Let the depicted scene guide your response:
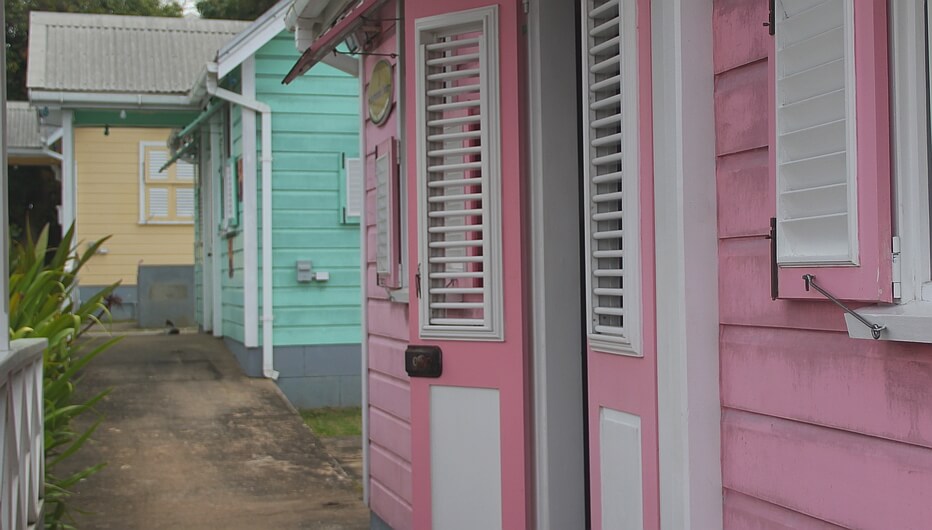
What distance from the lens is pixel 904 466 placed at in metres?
1.97

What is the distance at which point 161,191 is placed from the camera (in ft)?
67.3

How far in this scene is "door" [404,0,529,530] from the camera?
369 centimetres

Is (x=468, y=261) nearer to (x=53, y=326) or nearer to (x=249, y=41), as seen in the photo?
(x=53, y=326)

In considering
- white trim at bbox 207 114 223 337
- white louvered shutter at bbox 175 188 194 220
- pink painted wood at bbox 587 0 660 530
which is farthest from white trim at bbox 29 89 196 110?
pink painted wood at bbox 587 0 660 530

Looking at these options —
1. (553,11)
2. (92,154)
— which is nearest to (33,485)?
(553,11)

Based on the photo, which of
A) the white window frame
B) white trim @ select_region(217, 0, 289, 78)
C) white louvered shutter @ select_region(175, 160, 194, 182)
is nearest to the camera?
the white window frame

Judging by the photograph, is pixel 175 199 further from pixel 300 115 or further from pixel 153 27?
pixel 300 115

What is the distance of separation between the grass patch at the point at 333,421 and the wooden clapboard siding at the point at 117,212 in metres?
10.2

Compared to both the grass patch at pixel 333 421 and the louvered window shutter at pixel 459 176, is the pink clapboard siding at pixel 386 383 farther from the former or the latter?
the grass patch at pixel 333 421

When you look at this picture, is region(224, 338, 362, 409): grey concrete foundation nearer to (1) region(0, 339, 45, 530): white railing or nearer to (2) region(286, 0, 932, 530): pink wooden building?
(1) region(0, 339, 45, 530): white railing

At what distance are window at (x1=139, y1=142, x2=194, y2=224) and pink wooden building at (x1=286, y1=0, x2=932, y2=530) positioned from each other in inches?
641

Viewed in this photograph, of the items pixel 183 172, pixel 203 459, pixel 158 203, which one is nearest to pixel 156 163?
pixel 183 172

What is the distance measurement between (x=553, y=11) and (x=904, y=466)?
2.23 m

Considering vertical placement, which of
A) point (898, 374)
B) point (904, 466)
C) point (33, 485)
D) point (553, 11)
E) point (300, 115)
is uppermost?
point (300, 115)
